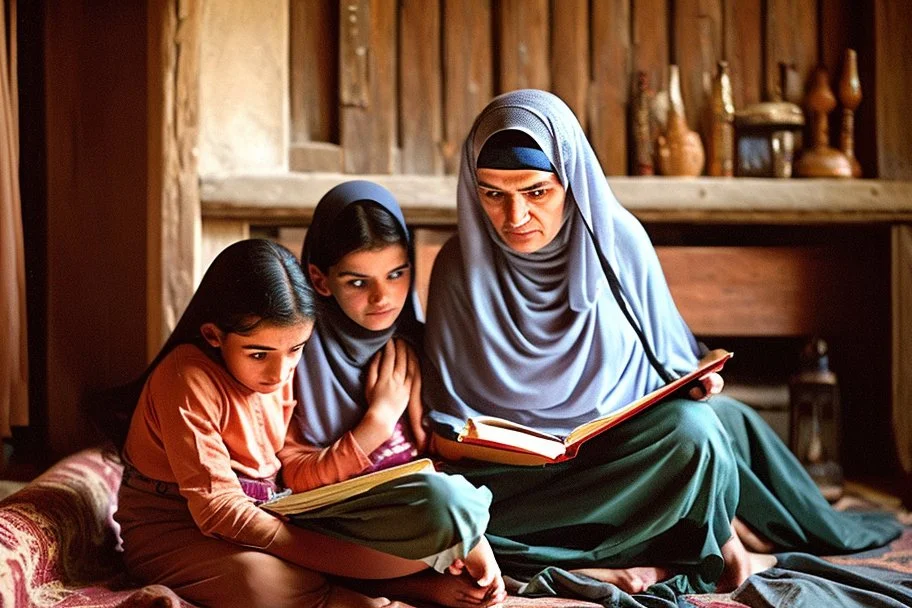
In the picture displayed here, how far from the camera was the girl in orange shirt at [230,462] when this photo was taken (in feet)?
6.98

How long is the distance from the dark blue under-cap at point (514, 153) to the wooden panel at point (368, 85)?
156 cm

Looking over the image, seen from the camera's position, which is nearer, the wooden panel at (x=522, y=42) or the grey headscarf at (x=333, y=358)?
the grey headscarf at (x=333, y=358)

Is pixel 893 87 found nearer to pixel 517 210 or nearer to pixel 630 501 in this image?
pixel 517 210

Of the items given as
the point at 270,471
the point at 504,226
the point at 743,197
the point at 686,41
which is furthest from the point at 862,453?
the point at 270,471

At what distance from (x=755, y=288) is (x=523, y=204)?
1881 millimetres

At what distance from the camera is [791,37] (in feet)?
13.4

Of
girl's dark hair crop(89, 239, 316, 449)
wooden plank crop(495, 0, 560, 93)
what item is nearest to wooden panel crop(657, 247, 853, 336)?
wooden plank crop(495, 0, 560, 93)

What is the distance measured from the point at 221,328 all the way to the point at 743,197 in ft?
7.48

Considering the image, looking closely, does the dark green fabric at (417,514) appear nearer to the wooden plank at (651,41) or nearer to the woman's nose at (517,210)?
the woman's nose at (517,210)

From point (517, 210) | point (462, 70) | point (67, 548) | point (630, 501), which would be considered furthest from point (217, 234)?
point (630, 501)

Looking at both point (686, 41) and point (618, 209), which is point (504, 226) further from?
point (686, 41)

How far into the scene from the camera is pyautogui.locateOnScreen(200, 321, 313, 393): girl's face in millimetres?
2193

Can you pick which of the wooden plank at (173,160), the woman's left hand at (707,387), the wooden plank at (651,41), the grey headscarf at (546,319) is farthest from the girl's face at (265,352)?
the wooden plank at (651,41)

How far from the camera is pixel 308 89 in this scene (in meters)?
3.96
